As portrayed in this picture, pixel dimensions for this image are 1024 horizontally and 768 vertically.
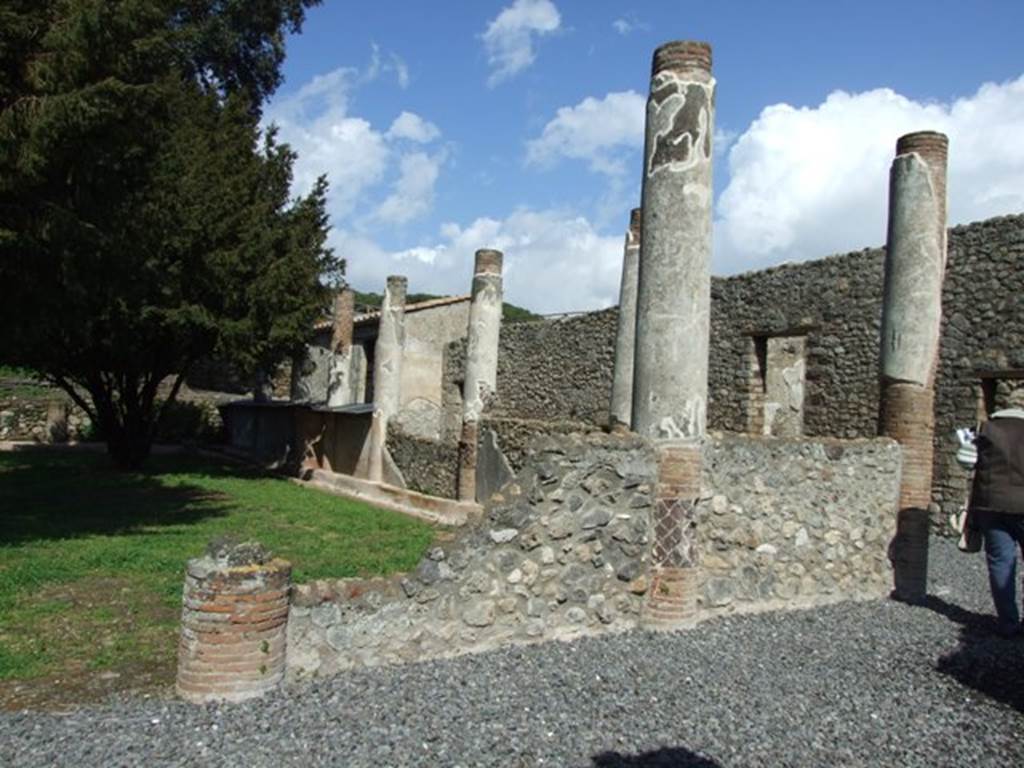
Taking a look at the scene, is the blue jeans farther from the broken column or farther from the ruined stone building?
the broken column

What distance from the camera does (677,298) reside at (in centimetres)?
632

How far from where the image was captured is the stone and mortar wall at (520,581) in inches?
197

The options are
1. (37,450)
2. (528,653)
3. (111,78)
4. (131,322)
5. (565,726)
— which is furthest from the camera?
(37,450)

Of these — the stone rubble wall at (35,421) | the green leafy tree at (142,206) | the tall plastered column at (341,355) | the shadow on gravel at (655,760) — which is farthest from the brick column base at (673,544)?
the stone rubble wall at (35,421)

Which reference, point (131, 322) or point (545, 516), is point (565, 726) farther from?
point (131, 322)

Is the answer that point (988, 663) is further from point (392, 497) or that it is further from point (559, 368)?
point (559, 368)

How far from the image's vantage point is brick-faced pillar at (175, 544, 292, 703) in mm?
4523

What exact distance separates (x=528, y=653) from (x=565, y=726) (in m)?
1.17

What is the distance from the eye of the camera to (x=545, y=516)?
18.7 ft

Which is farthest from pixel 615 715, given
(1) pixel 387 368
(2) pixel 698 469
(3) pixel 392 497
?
(1) pixel 387 368

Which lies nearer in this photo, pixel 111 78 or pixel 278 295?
pixel 111 78

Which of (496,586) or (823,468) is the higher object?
(823,468)

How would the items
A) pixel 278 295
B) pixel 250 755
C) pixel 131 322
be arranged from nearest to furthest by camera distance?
pixel 250 755, pixel 131 322, pixel 278 295

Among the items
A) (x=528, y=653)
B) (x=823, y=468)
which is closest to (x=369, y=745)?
(x=528, y=653)
